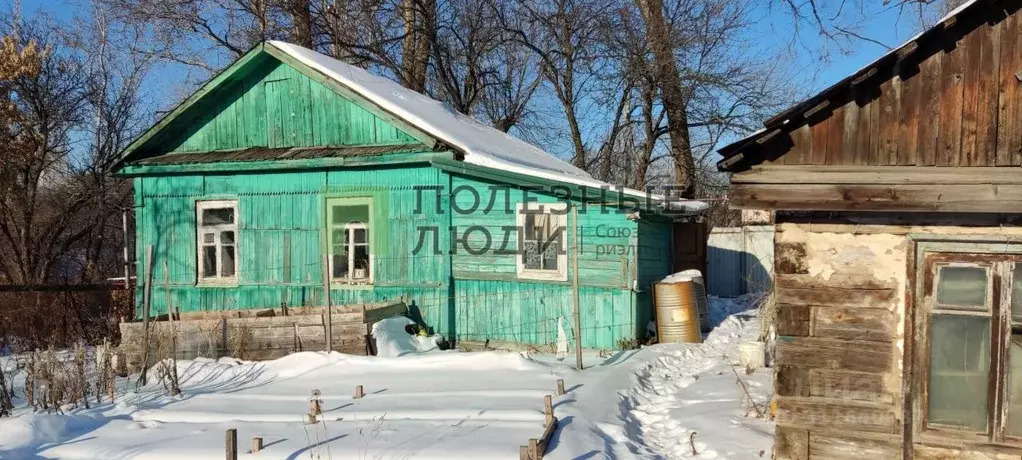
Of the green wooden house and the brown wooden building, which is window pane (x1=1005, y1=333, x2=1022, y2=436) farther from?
the green wooden house

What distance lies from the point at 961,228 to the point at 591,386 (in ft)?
14.0

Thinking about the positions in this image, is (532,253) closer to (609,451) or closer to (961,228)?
(609,451)

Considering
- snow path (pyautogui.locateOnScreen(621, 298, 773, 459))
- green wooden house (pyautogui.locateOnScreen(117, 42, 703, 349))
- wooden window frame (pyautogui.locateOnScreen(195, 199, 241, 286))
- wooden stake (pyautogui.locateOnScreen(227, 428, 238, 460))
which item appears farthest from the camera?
wooden window frame (pyautogui.locateOnScreen(195, 199, 241, 286))

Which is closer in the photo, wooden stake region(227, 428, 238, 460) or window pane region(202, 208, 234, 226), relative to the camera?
wooden stake region(227, 428, 238, 460)

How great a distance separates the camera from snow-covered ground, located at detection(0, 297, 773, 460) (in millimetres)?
6191

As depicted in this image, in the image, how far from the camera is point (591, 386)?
8.00 meters

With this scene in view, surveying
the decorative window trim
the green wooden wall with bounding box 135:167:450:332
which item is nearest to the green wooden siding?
the green wooden wall with bounding box 135:167:450:332

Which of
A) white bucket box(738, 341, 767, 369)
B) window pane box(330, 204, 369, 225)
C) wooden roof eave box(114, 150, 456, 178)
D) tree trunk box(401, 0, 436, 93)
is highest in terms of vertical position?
tree trunk box(401, 0, 436, 93)

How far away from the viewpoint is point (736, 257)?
65.6ft

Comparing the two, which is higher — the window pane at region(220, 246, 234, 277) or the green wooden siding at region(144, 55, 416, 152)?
the green wooden siding at region(144, 55, 416, 152)

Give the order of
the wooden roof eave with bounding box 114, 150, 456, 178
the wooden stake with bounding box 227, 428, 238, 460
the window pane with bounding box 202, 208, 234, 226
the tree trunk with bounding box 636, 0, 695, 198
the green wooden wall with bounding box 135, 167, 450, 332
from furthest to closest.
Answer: the tree trunk with bounding box 636, 0, 695, 198
the window pane with bounding box 202, 208, 234, 226
the green wooden wall with bounding box 135, 167, 450, 332
the wooden roof eave with bounding box 114, 150, 456, 178
the wooden stake with bounding box 227, 428, 238, 460

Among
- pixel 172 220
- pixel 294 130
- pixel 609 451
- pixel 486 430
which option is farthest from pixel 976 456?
pixel 172 220

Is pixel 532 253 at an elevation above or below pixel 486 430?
above

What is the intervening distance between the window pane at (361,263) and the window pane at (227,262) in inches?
99.9
